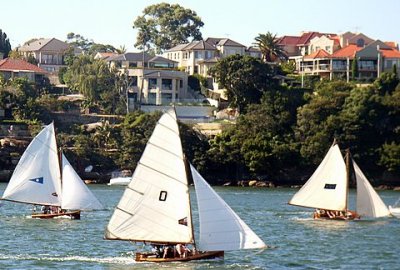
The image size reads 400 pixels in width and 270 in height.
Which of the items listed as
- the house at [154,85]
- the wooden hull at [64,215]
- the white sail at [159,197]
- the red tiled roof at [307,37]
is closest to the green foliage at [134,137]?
the house at [154,85]

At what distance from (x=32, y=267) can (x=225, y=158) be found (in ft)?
272

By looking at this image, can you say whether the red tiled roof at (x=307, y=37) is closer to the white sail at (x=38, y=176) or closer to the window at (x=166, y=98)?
the window at (x=166, y=98)

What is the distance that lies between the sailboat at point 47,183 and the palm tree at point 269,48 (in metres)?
105

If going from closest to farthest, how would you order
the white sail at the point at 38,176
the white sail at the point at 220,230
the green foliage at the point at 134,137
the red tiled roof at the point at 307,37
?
1. the white sail at the point at 220,230
2. the white sail at the point at 38,176
3. the green foliage at the point at 134,137
4. the red tiled roof at the point at 307,37

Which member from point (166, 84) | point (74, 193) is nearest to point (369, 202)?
point (74, 193)

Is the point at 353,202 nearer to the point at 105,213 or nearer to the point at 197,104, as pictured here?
the point at 105,213

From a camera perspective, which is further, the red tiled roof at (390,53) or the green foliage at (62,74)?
the green foliage at (62,74)

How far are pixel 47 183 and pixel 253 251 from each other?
23124 mm

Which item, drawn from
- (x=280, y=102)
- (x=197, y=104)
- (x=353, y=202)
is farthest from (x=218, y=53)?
(x=353, y=202)

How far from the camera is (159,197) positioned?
2016 inches

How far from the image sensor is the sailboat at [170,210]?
166 feet

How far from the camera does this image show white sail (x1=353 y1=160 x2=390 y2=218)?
253ft

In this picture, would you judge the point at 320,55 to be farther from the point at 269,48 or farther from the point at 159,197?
the point at 159,197

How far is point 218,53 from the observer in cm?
18200
